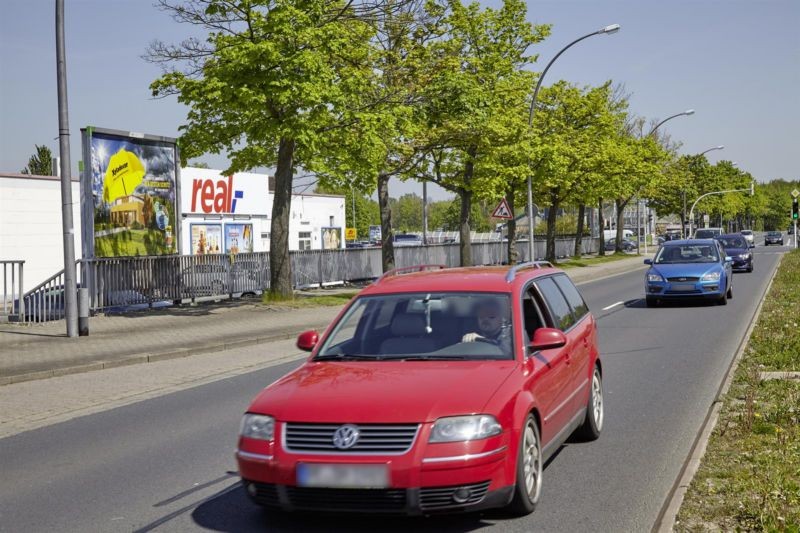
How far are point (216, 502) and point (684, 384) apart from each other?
20.6 feet

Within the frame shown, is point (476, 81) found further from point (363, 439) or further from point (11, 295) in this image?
point (363, 439)

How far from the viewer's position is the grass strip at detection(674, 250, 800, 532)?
5168mm

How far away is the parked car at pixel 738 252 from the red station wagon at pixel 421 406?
32690 mm

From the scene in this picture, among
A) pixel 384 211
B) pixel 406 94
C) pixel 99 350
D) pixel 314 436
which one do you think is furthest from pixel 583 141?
pixel 314 436

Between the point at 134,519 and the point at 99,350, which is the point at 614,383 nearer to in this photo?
the point at 134,519

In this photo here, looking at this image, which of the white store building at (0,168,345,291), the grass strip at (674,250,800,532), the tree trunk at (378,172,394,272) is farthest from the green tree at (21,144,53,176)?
the grass strip at (674,250,800,532)

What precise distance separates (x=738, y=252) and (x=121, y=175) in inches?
999

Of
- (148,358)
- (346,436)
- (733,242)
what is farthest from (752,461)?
(733,242)

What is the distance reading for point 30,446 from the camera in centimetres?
844

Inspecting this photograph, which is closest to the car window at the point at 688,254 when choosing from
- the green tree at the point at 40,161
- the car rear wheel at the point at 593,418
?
the car rear wheel at the point at 593,418

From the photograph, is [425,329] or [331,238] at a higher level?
[331,238]

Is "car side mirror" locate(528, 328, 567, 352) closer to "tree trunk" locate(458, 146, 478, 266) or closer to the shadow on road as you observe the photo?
the shadow on road

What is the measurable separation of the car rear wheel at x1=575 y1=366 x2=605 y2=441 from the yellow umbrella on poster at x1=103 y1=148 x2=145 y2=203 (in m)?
16.2

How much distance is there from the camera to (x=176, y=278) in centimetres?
2427
